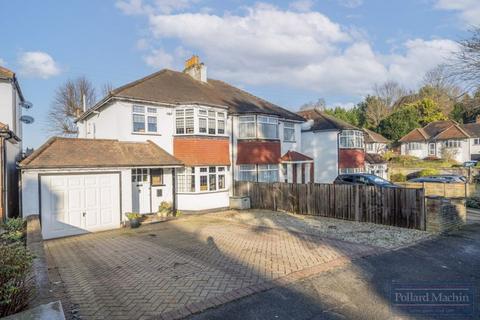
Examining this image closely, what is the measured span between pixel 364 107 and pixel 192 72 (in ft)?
156

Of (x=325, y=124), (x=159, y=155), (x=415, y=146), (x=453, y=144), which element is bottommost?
(x=159, y=155)

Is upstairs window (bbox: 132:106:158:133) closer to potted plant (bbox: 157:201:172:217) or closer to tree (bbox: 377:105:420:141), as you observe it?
potted plant (bbox: 157:201:172:217)

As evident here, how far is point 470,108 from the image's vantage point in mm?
15727

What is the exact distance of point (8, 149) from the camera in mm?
12289

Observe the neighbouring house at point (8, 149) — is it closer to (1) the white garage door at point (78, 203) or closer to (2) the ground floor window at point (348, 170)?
(1) the white garage door at point (78, 203)

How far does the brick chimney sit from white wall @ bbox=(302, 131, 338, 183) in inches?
393

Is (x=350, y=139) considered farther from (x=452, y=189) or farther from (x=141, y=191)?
(x=141, y=191)

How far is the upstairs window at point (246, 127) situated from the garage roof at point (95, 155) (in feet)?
17.3

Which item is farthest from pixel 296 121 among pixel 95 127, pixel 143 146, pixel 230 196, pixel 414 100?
pixel 414 100

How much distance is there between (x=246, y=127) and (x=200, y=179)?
15.4 ft

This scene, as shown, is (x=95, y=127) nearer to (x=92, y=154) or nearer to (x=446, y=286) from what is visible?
(x=92, y=154)

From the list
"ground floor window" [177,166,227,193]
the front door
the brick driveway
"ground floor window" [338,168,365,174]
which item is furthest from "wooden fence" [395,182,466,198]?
the front door

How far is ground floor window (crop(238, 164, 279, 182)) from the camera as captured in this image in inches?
787

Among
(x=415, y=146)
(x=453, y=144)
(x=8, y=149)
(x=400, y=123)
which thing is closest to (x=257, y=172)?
(x=8, y=149)
